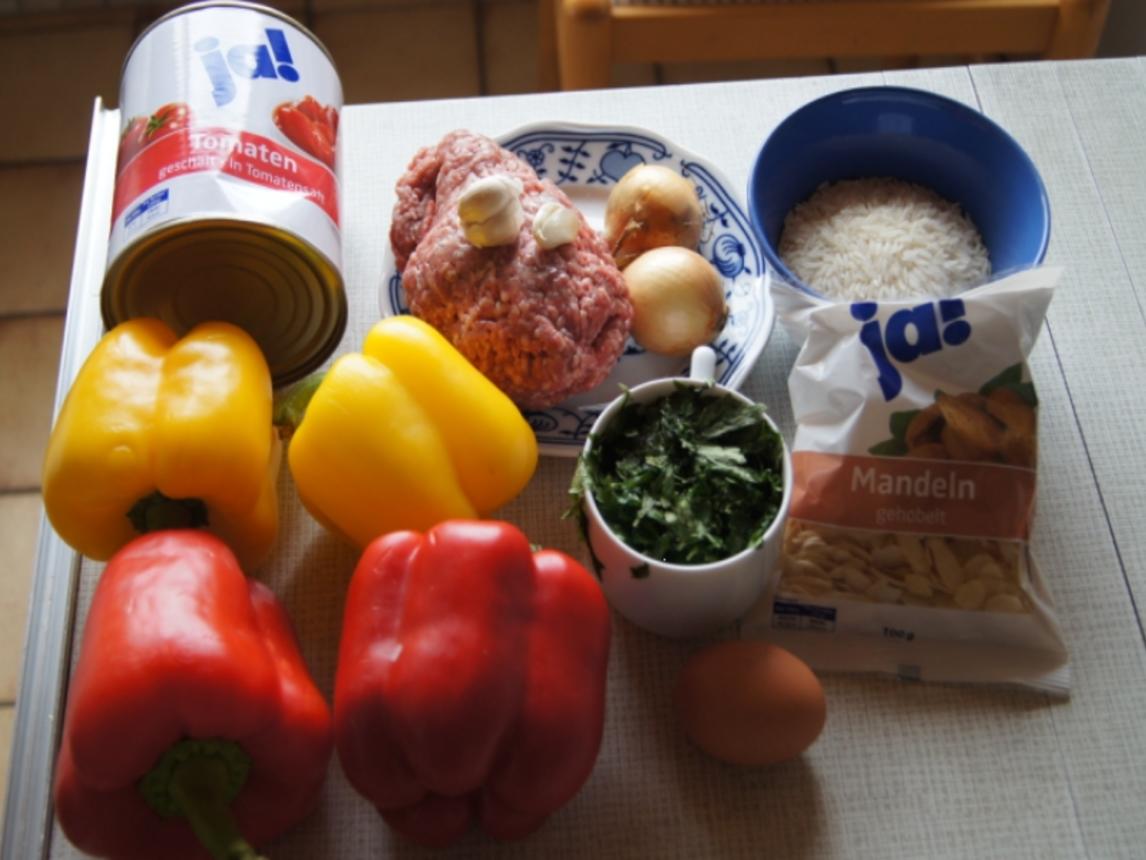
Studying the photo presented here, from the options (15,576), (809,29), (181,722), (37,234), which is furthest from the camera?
(37,234)

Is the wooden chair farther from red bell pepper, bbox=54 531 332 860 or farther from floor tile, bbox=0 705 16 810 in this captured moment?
floor tile, bbox=0 705 16 810

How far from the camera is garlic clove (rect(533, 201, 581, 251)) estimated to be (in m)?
0.85

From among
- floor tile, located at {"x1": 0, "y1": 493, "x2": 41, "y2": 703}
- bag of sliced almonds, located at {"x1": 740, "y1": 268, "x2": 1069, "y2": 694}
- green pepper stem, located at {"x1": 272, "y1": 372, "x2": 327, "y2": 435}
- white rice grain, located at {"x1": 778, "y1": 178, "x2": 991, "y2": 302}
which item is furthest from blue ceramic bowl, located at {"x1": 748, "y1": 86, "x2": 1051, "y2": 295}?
floor tile, located at {"x1": 0, "y1": 493, "x2": 41, "y2": 703}

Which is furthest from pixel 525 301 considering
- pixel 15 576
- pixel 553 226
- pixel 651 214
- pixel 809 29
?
pixel 15 576

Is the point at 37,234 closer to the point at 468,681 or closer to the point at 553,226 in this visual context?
the point at 553,226

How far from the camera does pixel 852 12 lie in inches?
50.5

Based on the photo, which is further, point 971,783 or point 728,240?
point 728,240

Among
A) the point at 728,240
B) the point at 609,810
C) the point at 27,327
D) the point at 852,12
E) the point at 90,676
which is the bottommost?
the point at 27,327

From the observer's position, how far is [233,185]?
0.80 meters

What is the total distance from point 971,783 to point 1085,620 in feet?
0.55

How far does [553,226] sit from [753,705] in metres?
0.40

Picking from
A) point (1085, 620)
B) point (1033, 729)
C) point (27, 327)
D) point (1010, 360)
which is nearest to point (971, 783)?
point (1033, 729)

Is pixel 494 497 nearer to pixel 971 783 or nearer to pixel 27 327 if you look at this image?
pixel 971 783

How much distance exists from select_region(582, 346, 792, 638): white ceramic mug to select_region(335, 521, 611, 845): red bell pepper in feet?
0.11
